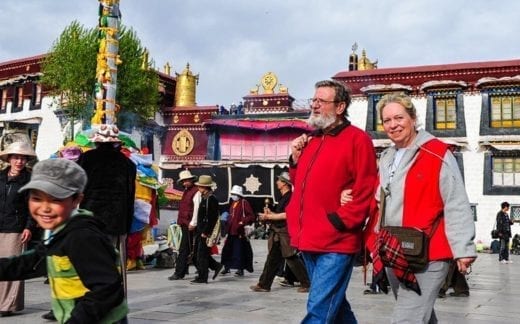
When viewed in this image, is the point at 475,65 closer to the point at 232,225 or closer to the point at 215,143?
the point at 215,143

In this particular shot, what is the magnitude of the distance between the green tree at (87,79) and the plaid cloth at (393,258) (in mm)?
27897

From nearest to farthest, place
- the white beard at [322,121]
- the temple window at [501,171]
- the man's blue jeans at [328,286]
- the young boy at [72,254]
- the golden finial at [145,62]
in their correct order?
the young boy at [72,254], the man's blue jeans at [328,286], the white beard at [322,121], the temple window at [501,171], the golden finial at [145,62]

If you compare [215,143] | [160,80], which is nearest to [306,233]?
[215,143]

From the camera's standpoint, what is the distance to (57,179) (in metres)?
2.26

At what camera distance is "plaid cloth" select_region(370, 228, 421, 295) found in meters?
3.48

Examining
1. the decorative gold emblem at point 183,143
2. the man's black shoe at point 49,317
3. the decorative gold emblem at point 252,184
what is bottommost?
the man's black shoe at point 49,317

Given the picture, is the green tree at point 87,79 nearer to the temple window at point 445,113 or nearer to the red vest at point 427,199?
the temple window at point 445,113

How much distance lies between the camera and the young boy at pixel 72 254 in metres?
2.18

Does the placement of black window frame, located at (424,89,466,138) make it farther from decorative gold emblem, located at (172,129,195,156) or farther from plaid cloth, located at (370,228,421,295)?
plaid cloth, located at (370,228,421,295)

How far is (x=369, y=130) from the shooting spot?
2797 cm

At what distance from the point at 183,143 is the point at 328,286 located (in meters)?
29.2

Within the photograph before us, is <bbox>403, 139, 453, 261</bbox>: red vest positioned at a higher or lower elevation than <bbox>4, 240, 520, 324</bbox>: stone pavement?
higher

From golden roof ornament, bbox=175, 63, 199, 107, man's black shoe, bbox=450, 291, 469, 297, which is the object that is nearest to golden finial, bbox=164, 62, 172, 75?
golden roof ornament, bbox=175, 63, 199, 107

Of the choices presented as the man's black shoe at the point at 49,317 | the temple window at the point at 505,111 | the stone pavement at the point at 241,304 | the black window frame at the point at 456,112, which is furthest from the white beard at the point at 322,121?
the temple window at the point at 505,111
